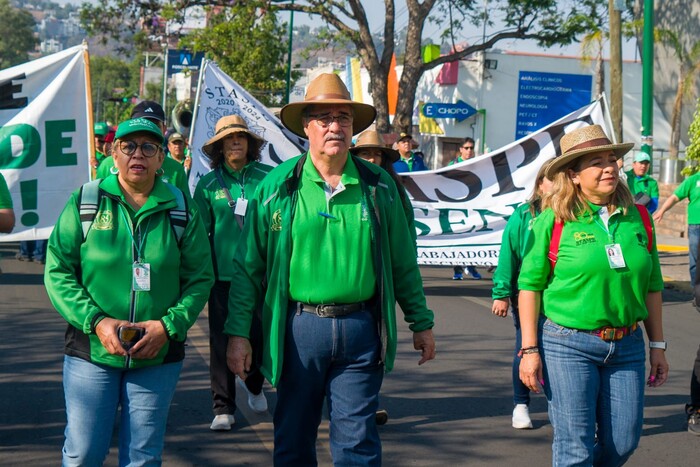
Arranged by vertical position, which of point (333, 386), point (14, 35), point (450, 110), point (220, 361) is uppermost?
point (14, 35)

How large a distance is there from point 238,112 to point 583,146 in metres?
5.75

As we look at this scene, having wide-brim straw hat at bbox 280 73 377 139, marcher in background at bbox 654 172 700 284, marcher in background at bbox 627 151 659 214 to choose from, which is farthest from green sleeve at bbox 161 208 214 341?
marcher in background at bbox 627 151 659 214

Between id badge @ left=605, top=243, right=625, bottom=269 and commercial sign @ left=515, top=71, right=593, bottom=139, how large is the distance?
35592mm

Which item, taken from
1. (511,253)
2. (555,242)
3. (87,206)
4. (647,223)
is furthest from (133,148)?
(511,253)

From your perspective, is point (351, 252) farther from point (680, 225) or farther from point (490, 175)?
point (680, 225)

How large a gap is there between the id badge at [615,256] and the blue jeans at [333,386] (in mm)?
1059

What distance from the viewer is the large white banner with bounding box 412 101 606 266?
482 inches

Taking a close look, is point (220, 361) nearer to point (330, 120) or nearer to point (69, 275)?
point (69, 275)

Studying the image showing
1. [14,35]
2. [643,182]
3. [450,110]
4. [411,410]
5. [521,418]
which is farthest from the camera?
[14,35]

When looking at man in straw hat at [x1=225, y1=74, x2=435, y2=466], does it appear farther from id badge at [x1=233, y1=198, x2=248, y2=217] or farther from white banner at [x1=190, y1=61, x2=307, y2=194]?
white banner at [x1=190, y1=61, x2=307, y2=194]

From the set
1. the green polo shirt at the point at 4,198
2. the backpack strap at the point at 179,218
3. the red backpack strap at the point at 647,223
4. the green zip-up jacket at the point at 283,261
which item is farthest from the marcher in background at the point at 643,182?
the backpack strap at the point at 179,218

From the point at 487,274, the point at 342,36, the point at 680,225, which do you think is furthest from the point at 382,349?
the point at 342,36

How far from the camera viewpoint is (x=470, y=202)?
1266cm

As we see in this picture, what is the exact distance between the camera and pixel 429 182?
41.9ft
